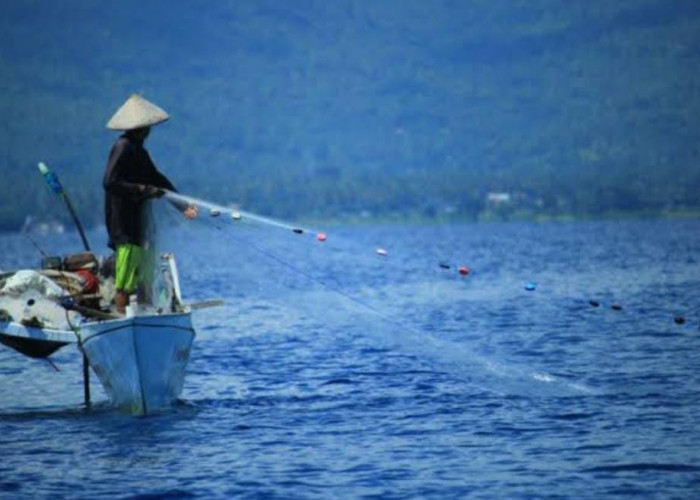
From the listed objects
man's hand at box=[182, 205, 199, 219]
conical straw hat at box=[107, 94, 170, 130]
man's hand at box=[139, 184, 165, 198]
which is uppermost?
conical straw hat at box=[107, 94, 170, 130]

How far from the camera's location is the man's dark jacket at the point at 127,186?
2992 cm

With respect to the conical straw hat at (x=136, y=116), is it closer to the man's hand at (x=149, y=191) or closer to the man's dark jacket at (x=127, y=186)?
the man's dark jacket at (x=127, y=186)

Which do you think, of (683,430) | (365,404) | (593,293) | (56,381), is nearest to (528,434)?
(683,430)

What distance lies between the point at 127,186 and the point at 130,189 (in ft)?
0.23

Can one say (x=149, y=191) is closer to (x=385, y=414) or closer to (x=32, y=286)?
(x=32, y=286)

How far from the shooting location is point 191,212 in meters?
29.5

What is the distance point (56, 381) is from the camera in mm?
38062

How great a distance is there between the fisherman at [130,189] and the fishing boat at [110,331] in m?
0.77

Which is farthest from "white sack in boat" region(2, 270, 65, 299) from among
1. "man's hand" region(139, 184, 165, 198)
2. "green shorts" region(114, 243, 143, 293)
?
"man's hand" region(139, 184, 165, 198)

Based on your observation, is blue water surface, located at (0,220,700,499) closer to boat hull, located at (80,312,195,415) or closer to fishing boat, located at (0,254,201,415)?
boat hull, located at (80,312,195,415)

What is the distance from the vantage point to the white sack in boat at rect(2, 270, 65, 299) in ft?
105

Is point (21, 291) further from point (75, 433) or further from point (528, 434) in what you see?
point (528, 434)

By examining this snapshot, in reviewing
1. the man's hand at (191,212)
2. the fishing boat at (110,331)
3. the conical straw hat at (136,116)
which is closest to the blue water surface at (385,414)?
the fishing boat at (110,331)

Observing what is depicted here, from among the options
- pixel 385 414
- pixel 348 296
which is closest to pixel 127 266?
pixel 385 414
